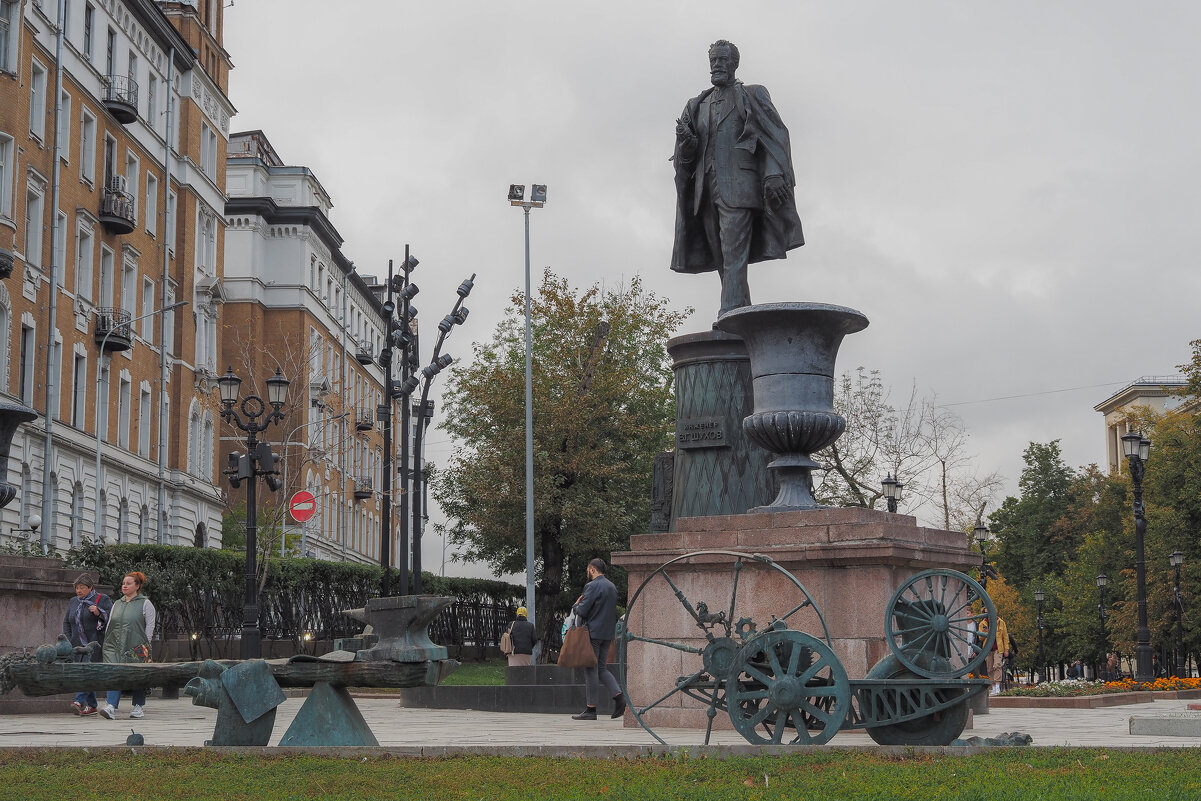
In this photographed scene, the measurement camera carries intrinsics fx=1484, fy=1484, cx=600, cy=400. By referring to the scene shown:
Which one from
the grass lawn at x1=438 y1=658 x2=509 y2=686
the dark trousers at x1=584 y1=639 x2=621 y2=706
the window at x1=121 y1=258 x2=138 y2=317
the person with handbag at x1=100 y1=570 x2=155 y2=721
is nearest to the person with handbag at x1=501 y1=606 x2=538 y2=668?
the grass lawn at x1=438 y1=658 x2=509 y2=686

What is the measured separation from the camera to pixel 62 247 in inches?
1569

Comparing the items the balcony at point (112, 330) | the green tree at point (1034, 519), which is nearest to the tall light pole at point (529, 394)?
the balcony at point (112, 330)

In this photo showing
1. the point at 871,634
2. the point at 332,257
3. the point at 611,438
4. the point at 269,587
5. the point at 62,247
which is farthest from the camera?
the point at 332,257

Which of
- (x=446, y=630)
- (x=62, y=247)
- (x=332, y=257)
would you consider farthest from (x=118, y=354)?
(x=332, y=257)

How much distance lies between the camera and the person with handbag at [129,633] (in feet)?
46.8

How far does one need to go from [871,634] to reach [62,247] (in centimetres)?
3404

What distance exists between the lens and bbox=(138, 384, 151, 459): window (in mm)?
46406

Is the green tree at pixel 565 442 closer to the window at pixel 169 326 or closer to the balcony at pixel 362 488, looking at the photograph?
the window at pixel 169 326

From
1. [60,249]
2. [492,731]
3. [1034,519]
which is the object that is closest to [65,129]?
[60,249]

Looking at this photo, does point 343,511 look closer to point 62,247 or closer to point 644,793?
point 62,247

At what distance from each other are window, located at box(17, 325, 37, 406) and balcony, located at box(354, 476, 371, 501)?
42048 millimetres

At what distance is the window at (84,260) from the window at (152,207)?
17.2 ft

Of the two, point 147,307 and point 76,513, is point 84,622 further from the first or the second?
point 147,307

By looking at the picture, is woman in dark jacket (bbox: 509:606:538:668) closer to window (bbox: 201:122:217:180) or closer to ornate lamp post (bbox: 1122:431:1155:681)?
ornate lamp post (bbox: 1122:431:1155:681)
